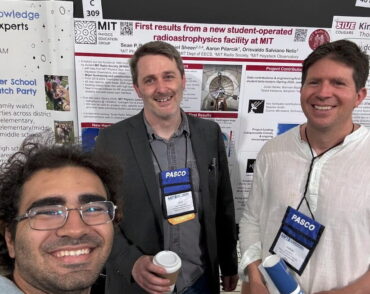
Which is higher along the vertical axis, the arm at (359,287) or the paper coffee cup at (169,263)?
the paper coffee cup at (169,263)

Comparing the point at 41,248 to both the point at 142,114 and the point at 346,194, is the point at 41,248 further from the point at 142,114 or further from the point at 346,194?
the point at 346,194

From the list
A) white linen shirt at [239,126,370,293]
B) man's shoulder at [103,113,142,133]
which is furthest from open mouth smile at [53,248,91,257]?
white linen shirt at [239,126,370,293]

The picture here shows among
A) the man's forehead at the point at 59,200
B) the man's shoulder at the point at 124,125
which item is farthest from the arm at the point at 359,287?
the man's shoulder at the point at 124,125

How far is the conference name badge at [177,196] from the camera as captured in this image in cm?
143

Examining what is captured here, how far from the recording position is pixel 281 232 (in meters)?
1.28

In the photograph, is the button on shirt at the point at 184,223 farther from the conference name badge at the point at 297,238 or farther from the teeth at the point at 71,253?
the teeth at the point at 71,253

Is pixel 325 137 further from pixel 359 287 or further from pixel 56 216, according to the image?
pixel 56 216

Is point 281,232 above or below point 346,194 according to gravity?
below

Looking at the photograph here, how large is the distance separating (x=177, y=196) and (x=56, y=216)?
627 mm

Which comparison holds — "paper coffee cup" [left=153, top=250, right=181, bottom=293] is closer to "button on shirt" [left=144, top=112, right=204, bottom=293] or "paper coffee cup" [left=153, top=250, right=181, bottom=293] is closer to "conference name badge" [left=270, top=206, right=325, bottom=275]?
"button on shirt" [left=144, top=112, right=204, bottom=293]

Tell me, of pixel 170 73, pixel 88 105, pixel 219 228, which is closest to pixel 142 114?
pixel 170 73

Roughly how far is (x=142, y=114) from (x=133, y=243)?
0.66m

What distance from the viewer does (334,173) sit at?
116 cm

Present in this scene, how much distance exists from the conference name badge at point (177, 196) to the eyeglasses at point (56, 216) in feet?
1.48
